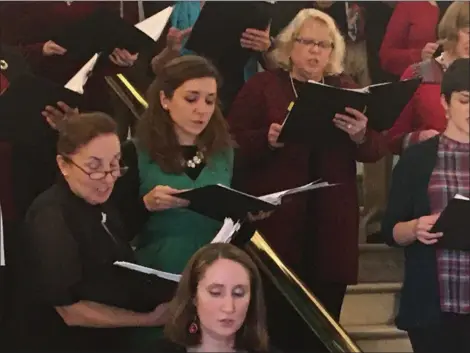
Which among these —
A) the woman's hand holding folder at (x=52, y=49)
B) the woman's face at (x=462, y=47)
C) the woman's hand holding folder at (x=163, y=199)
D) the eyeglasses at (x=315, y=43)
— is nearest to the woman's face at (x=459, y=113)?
the woman's face at (x=462, y=47)

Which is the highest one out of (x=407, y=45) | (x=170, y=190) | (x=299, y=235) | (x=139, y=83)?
(x=407, y=45)

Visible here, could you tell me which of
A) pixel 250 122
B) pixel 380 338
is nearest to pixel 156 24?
pixel 250 122

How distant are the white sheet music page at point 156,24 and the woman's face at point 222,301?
1.85 feet

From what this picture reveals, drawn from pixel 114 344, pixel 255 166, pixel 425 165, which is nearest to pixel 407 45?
pixel 425 165

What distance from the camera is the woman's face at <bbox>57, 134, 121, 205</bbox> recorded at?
1.41 meters

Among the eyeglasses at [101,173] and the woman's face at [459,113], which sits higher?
the woman's face at [459,113]

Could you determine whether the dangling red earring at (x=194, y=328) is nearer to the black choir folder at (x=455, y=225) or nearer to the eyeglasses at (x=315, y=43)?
the black choir folder at (x=455, y=225)

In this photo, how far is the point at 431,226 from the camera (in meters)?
1.48

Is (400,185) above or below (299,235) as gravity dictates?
above

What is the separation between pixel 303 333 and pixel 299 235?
0.23 m

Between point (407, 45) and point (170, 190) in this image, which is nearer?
point (170, 190)

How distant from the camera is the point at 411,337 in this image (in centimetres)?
152

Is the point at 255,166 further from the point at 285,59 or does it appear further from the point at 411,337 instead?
the point at 411,337

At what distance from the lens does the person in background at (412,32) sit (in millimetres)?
1543
